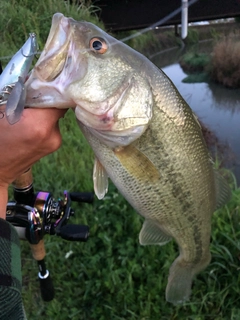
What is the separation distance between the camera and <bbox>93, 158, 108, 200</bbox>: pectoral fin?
1.53 metres

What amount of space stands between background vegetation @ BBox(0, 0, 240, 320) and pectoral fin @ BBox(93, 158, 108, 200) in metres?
1.14

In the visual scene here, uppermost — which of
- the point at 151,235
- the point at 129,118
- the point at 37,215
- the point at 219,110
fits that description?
the point at 129,118

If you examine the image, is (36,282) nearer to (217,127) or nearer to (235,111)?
(217,127)

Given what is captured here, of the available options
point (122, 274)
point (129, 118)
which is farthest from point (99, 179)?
point (122, 274)

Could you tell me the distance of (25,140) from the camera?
1279mm

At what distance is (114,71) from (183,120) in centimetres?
A: 33

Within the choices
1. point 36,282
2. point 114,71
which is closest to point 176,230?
point 114,71

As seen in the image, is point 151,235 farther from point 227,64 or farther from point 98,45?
point 227,64

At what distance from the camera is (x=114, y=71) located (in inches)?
54.3

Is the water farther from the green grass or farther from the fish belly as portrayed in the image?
the fish belly

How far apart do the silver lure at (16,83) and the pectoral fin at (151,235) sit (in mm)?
948

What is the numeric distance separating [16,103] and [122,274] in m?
1.74

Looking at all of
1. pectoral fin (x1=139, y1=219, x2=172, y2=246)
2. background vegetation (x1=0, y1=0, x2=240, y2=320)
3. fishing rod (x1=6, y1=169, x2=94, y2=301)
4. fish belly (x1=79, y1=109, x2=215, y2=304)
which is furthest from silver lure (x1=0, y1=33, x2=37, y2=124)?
background vegetation (x1=0, y1=0, x2=240, y2=320)

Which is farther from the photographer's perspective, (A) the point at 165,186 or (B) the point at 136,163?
(A) the point at 165,186
